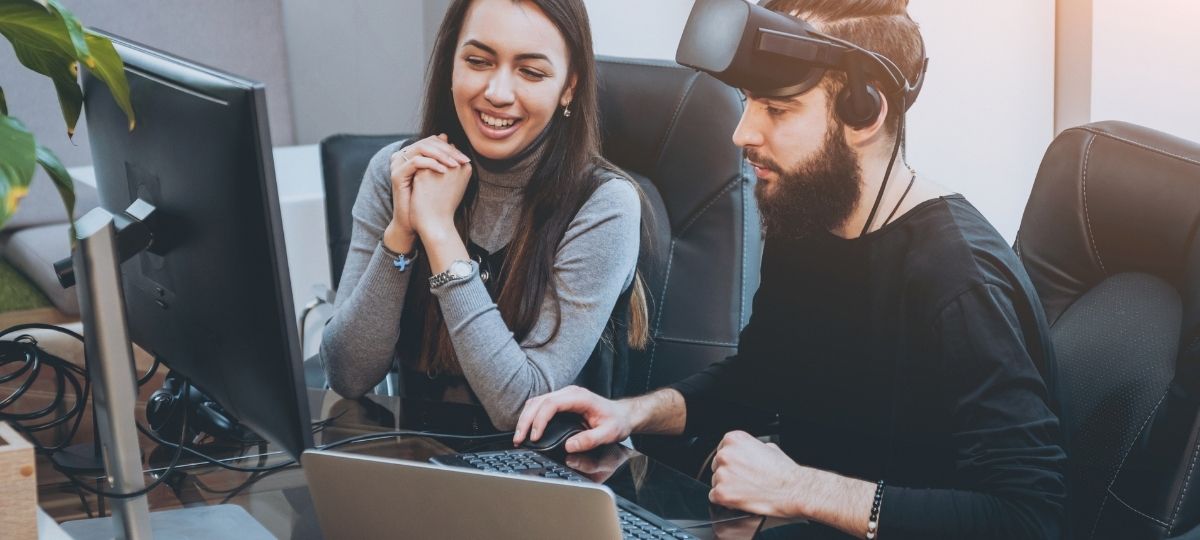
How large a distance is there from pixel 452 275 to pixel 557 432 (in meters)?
0.33

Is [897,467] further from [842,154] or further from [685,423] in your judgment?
[842,154]

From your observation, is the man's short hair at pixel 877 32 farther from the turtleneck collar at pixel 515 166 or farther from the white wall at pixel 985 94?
the turtleneck collar at pixel 515 166

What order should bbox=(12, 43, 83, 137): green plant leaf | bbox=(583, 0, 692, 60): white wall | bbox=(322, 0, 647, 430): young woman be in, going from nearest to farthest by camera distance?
1. bbox=(12, 43, 83, 137): green plant leaf
2. bbox=(322, 0, 647, 430): young woman
3. bbox=(583, 0, 692, 60): white wall

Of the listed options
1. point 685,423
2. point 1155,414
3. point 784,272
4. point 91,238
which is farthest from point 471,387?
point 1155,414

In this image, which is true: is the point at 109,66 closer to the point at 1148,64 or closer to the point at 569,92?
the point at 569,92

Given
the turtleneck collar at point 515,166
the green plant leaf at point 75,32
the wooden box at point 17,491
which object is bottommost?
the wooden box at point 17,491

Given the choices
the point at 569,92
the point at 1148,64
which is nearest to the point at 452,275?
the point at 569,92

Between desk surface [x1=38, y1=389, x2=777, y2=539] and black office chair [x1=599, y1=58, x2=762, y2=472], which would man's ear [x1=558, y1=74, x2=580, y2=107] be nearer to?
black office chair [x1=599, y1=58, x2=762, y2=472]

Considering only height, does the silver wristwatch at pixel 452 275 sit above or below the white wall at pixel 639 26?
below

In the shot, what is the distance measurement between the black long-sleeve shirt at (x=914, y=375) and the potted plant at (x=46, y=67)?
2.73 ft

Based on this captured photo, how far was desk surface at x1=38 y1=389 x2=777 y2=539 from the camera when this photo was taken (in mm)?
1159

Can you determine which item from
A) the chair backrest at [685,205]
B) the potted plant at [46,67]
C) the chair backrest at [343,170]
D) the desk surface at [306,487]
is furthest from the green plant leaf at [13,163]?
the chair backrest at [343,170]

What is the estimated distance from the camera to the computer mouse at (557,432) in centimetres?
133

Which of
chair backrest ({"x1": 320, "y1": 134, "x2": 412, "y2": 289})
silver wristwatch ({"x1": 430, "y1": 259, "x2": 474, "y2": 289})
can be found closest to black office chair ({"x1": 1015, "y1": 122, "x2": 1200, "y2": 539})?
silver wristwatch ({"x1": 430, "y1": 259, "x2": 474, "y2": 289})
